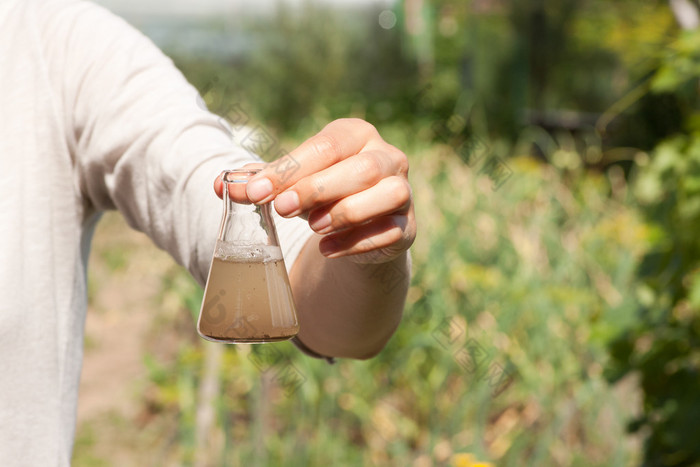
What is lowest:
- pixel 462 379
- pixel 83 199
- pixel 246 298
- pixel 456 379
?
pixel 456 379

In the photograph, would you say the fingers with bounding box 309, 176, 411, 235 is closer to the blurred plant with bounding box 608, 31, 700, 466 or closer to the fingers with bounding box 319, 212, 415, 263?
the fingers with bounding box 319, 212, 415, 263

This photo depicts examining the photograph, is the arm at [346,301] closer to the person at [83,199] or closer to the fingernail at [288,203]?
the person at [83,199]

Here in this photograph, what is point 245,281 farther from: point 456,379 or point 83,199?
point 456,379

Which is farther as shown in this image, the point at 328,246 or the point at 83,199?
the point at 83,199

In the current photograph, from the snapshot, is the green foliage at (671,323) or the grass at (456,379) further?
the grass at (456,379)

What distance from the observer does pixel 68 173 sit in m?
1.08

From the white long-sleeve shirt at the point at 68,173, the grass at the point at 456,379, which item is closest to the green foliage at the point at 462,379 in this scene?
the grass at the point at 456,379

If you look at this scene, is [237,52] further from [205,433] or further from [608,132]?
[205,433]

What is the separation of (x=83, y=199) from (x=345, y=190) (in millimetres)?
554

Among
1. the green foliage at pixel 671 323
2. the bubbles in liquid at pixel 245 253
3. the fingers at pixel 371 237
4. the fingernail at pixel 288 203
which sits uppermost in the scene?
the fingernail at pixel 288 203

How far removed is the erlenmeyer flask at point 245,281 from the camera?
759 mm

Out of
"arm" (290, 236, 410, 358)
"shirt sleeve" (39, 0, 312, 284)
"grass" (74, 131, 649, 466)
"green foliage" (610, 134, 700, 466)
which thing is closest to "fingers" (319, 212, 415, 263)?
"arm" (290, 236, 410, 358)

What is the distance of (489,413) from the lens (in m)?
2.62

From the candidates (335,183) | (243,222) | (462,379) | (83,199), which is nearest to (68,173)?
(83,199)
